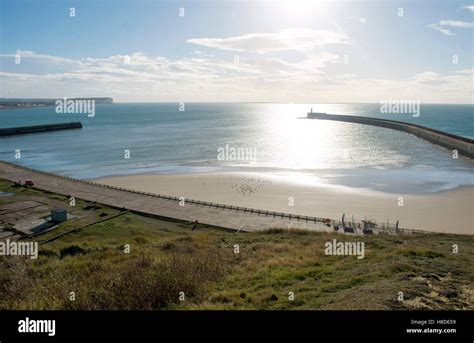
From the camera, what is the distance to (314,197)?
4212 centimetres

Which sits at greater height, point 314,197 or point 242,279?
point 242,279

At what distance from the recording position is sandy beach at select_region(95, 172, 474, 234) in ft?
112

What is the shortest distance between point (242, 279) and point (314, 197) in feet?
101

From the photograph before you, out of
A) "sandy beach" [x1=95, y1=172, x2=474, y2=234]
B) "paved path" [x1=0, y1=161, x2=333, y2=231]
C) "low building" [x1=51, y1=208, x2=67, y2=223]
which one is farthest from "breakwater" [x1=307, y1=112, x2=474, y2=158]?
"low building" [x1=51, y1=208, x2=67, y2=223]

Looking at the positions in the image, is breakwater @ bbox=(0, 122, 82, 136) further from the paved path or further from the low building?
the low building

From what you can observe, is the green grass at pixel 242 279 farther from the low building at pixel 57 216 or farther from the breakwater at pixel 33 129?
the breakwater at pixel 33 129

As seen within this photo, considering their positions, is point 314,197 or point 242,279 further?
point 314,197

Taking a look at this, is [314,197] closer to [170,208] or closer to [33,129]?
[170,208]

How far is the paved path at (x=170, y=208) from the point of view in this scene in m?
30.4

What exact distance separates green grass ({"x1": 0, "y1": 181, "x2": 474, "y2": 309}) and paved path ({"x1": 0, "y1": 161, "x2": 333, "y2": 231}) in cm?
930

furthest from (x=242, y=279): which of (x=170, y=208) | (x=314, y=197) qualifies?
(x=314, y=197)

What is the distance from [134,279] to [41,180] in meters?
45.9

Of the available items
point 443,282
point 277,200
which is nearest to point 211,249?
point 443,282
